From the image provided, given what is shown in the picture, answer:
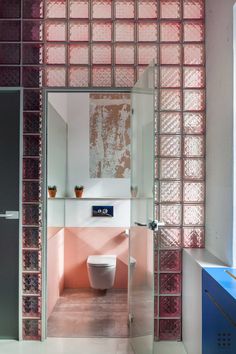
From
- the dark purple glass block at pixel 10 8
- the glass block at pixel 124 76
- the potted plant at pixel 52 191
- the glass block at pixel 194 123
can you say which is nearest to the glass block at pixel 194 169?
the glass block at pixel 194 123

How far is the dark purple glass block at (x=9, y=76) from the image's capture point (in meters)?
2.58

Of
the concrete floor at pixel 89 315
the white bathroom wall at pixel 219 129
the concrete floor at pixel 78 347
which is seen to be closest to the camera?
the white bathroom wall at pixel 219 129

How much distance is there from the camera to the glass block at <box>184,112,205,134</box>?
2.57 meters

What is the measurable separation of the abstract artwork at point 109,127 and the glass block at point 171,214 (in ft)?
5.21

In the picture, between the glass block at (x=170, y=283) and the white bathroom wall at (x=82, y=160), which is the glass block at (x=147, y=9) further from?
the glass block at (x=170, y=283)

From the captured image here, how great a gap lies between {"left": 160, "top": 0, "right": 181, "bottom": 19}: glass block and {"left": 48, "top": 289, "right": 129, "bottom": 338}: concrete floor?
2.69 metres

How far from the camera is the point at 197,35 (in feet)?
8.40

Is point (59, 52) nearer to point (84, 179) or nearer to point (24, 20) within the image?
point (24, 20)

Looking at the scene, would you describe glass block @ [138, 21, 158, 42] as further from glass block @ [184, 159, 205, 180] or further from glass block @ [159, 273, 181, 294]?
glass block @ [159, 273, 181, 294]

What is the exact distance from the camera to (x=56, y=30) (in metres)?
2.59

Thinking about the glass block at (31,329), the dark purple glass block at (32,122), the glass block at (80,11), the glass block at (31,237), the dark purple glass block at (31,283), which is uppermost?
the glass block at (80,11)

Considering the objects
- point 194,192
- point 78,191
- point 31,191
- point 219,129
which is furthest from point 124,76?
point 78,191

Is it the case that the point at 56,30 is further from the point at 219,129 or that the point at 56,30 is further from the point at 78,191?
the point at 78,191

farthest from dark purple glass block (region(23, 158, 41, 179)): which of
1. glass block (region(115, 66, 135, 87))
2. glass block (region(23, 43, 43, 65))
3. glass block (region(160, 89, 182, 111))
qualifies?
glass block (region(160, 89, 182, 111))
